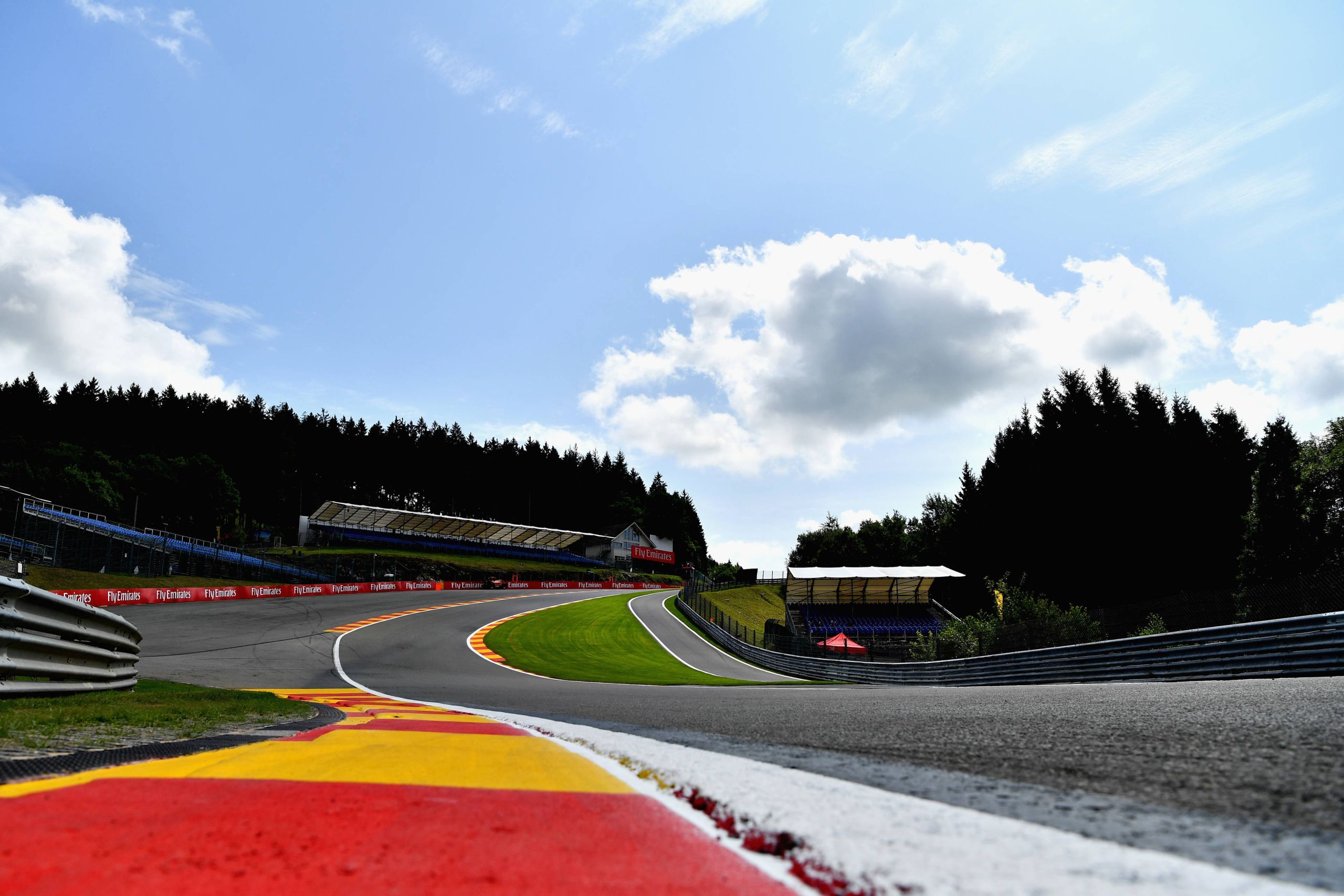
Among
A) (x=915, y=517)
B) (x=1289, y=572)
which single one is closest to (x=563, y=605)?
(x=1289, y=572)

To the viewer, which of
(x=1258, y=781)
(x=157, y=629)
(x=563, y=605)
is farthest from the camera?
(x=563, y=605)

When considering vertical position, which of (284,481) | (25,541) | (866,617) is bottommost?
(866,617)

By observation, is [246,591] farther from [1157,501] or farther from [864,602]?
[1157,501]

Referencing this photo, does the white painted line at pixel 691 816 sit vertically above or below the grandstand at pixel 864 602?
above

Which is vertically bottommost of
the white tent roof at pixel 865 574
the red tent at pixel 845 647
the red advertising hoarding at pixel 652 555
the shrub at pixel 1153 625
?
the red tent at pixel 845 647

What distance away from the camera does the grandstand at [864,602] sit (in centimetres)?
4900

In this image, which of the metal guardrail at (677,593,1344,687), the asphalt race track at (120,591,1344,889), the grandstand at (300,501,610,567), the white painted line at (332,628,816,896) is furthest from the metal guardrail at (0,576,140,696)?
the grandstand at (300,501,610,567)

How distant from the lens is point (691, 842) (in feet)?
5.14

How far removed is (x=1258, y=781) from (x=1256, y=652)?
1087 centimetres

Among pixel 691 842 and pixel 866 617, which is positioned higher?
pixel 691 842

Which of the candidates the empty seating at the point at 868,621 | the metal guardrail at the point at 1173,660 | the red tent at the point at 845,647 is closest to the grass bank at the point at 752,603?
the empty seating at the point at 868,621

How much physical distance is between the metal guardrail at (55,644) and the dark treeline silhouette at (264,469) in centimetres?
7816

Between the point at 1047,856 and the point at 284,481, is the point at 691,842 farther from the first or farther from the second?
the point at 284,481

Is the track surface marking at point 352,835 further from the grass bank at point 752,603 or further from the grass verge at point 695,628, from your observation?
the grass bank at point 752,603
